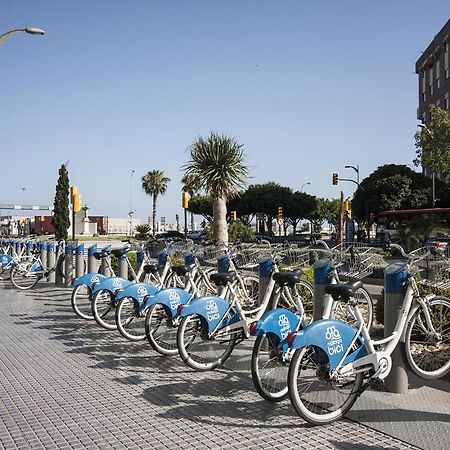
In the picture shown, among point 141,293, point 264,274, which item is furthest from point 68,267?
point 264,274

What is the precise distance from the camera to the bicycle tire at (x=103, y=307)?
7516 mm

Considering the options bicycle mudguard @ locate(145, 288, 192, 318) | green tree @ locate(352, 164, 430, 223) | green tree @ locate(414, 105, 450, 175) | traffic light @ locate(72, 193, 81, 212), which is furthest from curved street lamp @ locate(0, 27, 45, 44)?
green tree @ locate(352, 164, 430, 223)

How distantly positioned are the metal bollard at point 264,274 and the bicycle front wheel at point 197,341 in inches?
33.4

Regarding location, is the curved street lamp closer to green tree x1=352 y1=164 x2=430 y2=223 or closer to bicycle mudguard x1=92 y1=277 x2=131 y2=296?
bicycle mudguard x1=92 y1=277 x2=131 y2=296

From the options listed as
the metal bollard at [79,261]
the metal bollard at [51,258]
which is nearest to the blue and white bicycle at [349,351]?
the metal bollard at [79,261]

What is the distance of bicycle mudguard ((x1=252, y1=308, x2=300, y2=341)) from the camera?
446 cm

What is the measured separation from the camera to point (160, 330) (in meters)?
6.20

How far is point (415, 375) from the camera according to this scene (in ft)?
16.8

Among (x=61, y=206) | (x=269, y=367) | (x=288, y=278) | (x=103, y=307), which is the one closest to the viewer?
(x=269, y=367)

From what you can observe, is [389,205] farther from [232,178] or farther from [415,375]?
[415,375]

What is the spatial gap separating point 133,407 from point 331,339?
1715 millimetres

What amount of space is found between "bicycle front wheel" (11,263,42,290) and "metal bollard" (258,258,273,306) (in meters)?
8.14

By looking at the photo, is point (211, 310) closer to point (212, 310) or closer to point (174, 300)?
point (212, 310)

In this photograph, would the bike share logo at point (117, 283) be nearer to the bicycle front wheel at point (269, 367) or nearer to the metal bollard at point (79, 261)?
the bicycle front wheel at point (269, 367)
